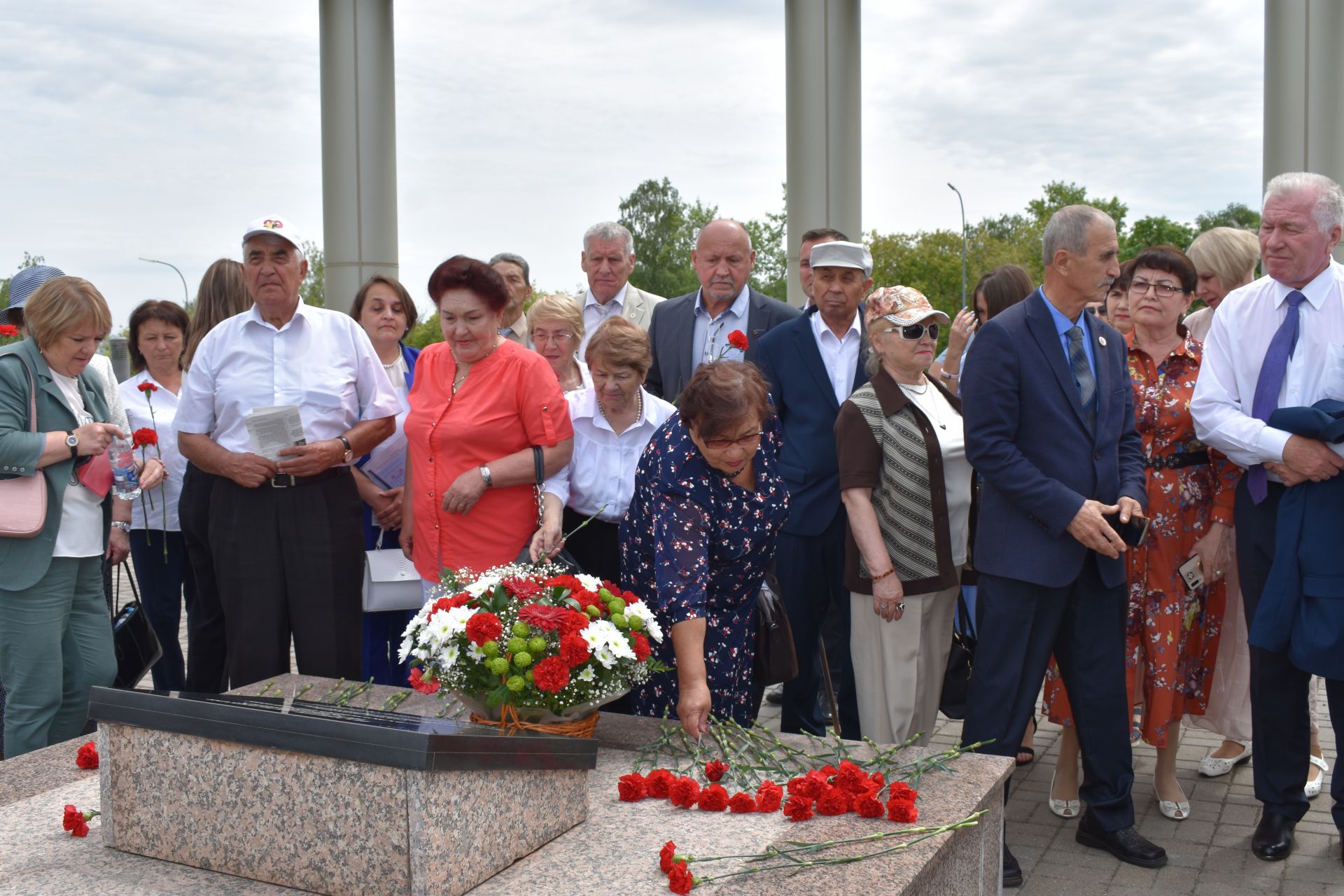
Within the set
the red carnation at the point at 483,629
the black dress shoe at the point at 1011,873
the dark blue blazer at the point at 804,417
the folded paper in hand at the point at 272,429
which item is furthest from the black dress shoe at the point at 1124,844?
the folded paper in hand at the point at 272,429

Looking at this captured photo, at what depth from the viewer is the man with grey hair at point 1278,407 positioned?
14.9 ft

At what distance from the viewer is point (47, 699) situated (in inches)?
188

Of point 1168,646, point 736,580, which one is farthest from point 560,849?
point 1168,646

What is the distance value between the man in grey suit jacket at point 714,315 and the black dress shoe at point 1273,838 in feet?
9.93

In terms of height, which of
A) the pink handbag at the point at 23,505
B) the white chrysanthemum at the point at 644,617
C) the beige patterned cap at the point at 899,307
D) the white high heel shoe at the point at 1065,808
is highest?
the beige patterned cap at the point at 899,307

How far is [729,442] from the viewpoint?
12.5ft

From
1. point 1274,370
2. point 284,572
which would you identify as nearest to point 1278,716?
point 1274,370

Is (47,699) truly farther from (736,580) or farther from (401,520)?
(736,580)

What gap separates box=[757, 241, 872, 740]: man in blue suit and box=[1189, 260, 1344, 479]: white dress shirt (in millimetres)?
1428

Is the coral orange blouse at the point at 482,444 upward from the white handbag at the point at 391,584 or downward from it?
upward

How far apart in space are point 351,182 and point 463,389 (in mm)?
9895

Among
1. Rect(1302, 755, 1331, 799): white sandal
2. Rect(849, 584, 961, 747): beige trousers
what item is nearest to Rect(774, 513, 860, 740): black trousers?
Rect(849, 584, 961, 747): beige trousers

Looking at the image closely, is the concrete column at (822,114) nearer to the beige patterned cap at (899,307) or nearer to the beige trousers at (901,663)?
the beige patterned cap at (899,307)

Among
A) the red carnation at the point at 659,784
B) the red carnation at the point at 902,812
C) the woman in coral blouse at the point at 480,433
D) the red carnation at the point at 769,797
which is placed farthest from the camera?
the woman in coral blouse at the point at 480,433
